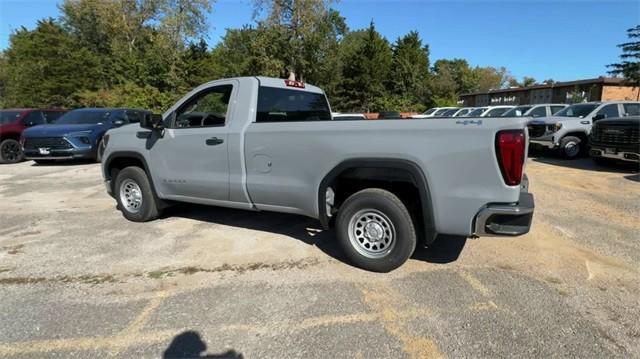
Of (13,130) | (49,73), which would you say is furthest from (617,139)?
(49,73)

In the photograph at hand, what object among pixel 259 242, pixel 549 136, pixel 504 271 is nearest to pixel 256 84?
pixel 259 242

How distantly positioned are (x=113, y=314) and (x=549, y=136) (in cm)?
1261

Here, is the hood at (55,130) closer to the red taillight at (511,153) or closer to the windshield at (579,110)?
the red taillight at (511,153)

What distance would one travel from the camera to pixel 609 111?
12.3 metres

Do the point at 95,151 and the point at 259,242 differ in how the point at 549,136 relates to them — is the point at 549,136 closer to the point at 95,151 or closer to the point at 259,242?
the point at 259,242

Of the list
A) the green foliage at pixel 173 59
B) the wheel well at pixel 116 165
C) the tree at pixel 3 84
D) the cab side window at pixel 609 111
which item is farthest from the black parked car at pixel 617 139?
the tree at pixel 3 84

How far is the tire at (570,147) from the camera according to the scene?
38.7 ft

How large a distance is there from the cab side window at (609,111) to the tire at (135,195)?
13.5 m

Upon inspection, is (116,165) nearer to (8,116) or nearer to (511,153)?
(511,153)

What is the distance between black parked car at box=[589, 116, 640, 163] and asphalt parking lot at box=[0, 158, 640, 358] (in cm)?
423

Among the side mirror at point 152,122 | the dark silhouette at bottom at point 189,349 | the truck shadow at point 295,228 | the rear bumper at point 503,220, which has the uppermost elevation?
the side mirror at point 152,122

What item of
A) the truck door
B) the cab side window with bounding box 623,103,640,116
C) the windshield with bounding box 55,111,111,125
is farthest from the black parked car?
the windshield with bounding box 55,111,111,125

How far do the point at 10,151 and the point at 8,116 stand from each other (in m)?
1.18

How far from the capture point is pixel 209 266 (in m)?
4.01
